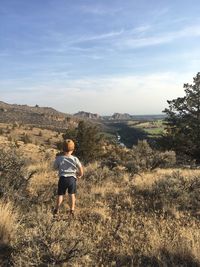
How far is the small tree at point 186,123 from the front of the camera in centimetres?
2970

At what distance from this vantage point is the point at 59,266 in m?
5.33

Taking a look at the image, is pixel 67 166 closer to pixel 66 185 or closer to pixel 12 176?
pixel 66 185

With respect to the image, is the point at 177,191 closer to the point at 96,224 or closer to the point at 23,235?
the point at 96,224

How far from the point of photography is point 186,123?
30531 mm

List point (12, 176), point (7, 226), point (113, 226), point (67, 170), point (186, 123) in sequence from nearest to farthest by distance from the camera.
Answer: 1. point (7, 226)
2. point (113, 226)
3. point (67, 170)
4. point (12, 176)
5. point (186, 123)

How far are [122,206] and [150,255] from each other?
9.48 ft

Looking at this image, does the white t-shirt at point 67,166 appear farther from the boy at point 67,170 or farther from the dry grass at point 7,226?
the dry grass at point 7,226

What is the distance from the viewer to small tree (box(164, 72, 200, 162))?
29.7 meters

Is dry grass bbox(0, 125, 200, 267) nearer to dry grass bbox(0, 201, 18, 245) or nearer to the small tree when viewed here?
dry grass bbox(0, 201, 18, 245)

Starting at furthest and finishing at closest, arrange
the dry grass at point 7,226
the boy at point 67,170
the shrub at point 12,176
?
the boy at point 67,170, the shrub at point 12,176, the dry grass at point 7,226

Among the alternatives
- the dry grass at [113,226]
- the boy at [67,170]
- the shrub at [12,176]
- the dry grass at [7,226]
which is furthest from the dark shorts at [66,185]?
the dry grass at [7,226]

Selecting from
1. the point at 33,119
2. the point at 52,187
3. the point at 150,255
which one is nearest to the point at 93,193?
the point at 52,187

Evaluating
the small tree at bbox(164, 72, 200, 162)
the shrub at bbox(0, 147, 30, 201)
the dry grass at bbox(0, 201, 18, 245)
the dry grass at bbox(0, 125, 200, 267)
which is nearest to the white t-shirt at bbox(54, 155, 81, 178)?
the dry grass at bbox(0, 125, 200, 267)

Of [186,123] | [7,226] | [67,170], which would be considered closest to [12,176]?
[67,170]
